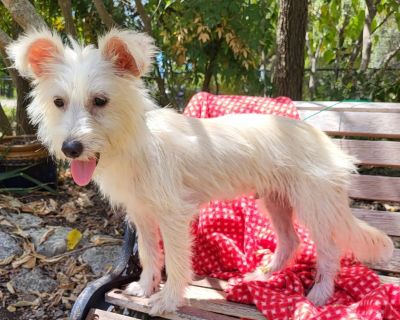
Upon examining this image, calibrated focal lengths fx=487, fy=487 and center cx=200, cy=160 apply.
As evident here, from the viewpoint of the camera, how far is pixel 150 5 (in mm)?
5051

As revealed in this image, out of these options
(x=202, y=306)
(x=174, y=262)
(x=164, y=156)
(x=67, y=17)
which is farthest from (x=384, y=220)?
(x=67, y=17)

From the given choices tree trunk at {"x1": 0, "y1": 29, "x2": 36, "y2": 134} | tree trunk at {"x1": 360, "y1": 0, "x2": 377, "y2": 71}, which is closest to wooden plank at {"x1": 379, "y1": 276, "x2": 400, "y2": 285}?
tree trunk at {"x1": 0, "y1": 29, "x2": 36, "y2": 134}

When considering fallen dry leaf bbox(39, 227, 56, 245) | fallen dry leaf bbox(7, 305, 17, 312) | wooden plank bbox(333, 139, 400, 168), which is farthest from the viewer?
fallen dry leaf bbox(39, 227, 56, 245)

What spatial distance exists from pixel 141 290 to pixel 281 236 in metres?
0.84

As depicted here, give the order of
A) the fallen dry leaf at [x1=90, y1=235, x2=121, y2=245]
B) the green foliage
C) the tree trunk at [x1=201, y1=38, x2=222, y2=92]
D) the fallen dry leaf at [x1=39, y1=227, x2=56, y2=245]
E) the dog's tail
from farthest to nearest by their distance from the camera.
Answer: the tree trunk at [x1=201, y1=38, x2=222, y2=92] → the green foliage → the fallen dry leaf at [x1=90, y1=235, x2=121, y2=245] → the fallen dry leaf at [x1=39, y1=227, x2=56, y2=245] → the dog's tail

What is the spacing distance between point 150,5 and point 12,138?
195 centimetres

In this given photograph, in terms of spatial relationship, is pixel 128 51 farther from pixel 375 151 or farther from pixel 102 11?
pixel 102 11

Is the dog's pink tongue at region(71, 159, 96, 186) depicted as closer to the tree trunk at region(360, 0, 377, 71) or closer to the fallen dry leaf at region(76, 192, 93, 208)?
the fallen dry leaf at region(76, 192, 93, 208)

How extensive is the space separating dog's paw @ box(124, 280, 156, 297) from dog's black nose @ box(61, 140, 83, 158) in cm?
91

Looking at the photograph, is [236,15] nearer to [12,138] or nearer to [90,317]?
[12,138]

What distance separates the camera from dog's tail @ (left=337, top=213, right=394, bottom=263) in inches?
95.3

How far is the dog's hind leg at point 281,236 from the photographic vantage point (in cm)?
271

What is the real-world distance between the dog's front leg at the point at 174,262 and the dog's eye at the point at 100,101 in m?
0.59

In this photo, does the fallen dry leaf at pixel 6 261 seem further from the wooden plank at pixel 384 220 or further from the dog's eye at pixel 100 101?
the wooden plank at pixel 384 220
